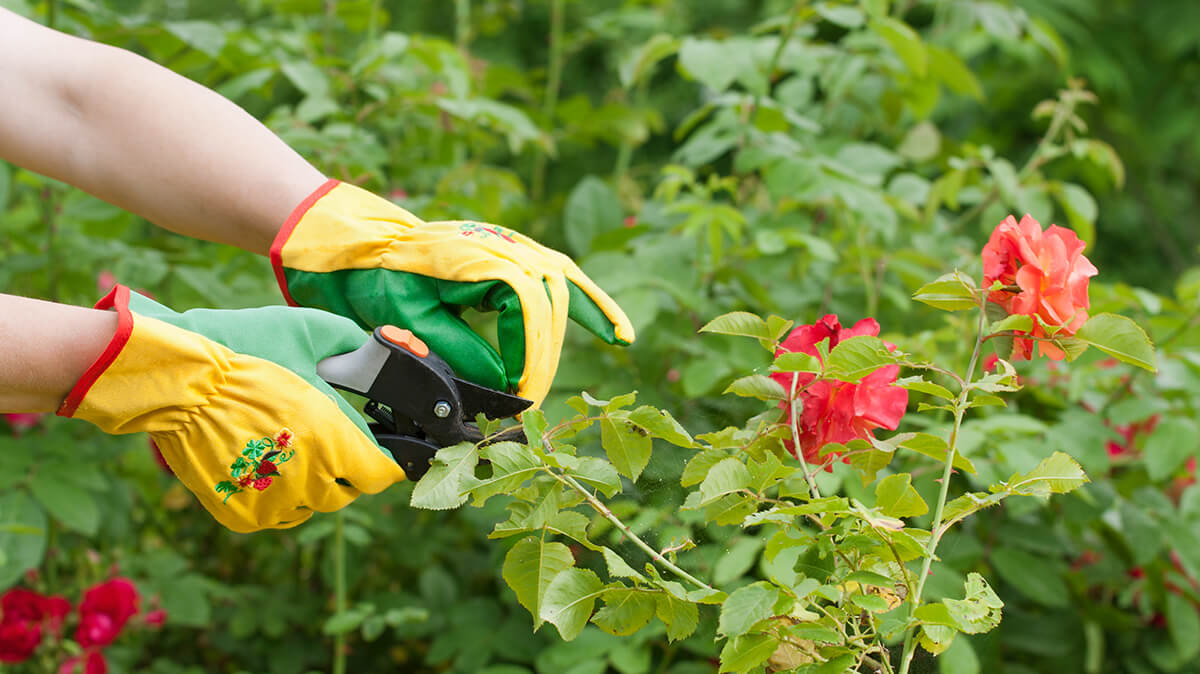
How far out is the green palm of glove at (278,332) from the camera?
0.77 m

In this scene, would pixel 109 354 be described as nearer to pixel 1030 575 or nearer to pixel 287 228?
pixel 287 228

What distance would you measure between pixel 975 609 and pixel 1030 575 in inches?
39.7

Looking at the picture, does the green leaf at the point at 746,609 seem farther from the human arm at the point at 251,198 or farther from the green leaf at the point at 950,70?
the green leaf at the point at 950,70

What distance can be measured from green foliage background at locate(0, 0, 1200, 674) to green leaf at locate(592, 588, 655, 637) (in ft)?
1.63

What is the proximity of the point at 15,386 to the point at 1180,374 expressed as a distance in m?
1.60

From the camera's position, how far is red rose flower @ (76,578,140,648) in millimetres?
1550

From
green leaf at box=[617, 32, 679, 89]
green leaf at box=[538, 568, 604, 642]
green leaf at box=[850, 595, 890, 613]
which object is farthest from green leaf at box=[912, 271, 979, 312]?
green leaf at box=[617, 32, 679, 89]

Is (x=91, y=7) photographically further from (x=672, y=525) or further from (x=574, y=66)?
(x=574, y=66)

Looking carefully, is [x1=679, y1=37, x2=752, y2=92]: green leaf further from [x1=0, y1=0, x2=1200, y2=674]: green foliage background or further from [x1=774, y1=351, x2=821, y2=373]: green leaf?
[x1=774, y1=351, x2=821, y2=373]: green leaf

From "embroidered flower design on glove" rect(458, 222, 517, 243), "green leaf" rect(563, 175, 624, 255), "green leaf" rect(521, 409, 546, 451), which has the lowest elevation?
"green leaf" rect(563, 175, 624, 255)

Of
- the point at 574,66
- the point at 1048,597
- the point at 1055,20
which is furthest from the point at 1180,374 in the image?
the point at 574,66

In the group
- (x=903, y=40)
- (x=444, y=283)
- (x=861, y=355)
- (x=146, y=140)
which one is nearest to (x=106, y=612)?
(x=146, y=140)

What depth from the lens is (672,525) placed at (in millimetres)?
1428

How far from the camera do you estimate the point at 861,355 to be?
71 cm
